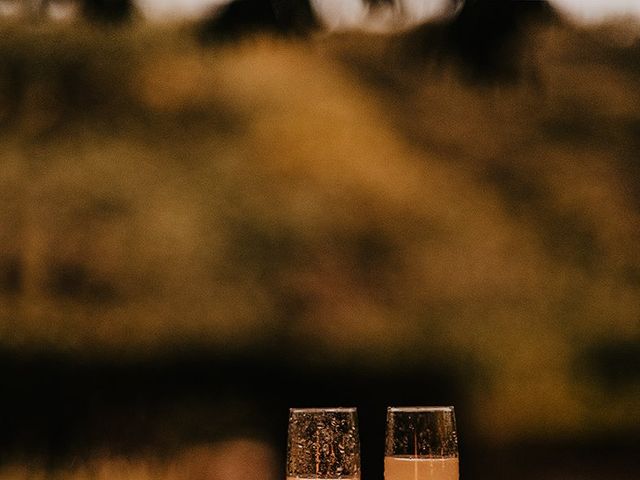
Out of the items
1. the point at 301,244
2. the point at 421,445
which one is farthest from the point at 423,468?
the point at 301,244

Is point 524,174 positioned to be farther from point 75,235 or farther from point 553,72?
point 75,235

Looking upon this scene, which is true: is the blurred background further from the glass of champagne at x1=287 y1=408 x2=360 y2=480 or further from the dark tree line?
the glass of champagne at x1=287 y1=408 x2=360 y2=480

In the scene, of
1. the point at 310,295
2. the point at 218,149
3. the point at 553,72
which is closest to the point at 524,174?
the point at 553,72

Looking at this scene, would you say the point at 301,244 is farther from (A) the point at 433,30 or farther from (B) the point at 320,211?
(A) the point at 433,30

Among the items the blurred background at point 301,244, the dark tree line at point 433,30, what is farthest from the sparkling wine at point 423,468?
the dark tree line at point 433,30

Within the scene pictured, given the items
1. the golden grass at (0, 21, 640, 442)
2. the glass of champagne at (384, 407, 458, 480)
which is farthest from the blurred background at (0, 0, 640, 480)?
the glass of champagne at (384, 407, 458, 480)

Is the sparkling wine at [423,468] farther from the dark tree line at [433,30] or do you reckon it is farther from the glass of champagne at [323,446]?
the dark tree line at [433,30]

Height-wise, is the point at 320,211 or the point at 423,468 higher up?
the point at 320,211
